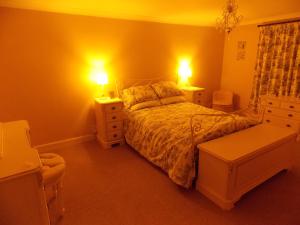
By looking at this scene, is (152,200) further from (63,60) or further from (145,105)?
(63,60)

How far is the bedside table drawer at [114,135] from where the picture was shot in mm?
3258

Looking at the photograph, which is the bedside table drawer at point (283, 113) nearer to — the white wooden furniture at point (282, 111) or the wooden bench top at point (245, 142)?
the white wooden furniture at point (282, 111)

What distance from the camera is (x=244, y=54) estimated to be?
14.8ft

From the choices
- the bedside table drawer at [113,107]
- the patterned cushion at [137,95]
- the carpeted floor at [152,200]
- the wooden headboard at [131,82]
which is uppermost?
the wooden headboard at [131,82]

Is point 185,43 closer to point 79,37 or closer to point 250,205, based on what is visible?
point 79,37

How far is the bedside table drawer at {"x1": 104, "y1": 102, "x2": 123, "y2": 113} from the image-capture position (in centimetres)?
315

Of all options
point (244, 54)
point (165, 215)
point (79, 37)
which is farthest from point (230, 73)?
point (165, 215)

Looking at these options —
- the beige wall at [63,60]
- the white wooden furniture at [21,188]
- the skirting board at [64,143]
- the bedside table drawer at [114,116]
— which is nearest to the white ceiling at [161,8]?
the beige wall at [63,60]

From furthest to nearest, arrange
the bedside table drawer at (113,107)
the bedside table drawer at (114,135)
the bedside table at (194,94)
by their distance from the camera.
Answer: the bedside table at (194,94), the bedside table drawer at (114,135), the bedside table drawer at (113,107)

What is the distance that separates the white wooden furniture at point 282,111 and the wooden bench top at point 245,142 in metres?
1.29

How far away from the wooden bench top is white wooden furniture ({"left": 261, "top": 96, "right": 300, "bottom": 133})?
1.29m

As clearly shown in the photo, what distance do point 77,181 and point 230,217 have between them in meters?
1.75

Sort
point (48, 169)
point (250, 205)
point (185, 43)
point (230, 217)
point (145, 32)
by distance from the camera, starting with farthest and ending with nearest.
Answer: point (185, 43), point (145, 32), point (250, 205), point (230, 217), point (48, 169)

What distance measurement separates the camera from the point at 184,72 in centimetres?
448
